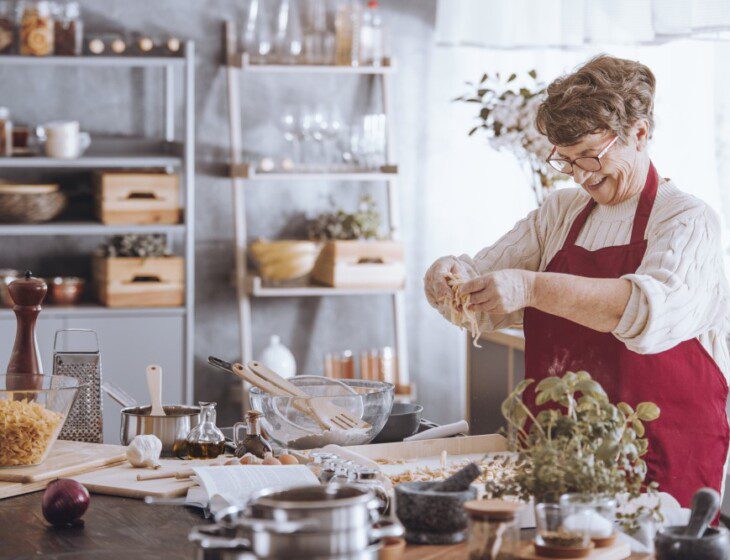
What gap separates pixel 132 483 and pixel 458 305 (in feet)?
2.71

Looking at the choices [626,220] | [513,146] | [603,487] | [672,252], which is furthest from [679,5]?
[603,487]

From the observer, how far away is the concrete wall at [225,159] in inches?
196

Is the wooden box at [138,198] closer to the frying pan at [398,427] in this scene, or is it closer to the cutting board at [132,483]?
the frying pan at [398,427]

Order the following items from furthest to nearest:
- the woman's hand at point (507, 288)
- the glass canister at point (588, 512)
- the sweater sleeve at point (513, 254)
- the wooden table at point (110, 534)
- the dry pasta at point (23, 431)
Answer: the sweater sleeve at point (513, 254)
the woman's hand at point (507, 288)
the dry pasta at point (23, 431)
the wooden table at point (110, 534)
the glass canister at point (588, 512)

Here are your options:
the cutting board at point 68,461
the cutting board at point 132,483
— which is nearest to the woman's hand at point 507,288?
the cutting board at point 132,483

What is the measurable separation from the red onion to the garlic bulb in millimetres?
344

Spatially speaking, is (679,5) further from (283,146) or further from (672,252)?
(283,146)

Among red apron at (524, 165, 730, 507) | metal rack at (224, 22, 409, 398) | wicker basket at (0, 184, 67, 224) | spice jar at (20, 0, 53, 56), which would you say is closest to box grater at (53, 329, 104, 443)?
red apron at (524, 165, 730, 507)

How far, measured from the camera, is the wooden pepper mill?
2268mm

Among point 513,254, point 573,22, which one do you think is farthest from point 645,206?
point 573,22

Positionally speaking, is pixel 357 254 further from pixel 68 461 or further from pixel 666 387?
pixel 68 461

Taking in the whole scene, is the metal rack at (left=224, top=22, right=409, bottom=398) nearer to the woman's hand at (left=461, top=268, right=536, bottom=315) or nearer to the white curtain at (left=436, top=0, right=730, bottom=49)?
the white curtain at (left=436, top=0, right=730, bottom=49)

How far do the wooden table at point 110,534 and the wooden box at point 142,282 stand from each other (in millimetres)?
2713

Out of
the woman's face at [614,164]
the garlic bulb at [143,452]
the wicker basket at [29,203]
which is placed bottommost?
the garlic bulb at [143,452]
